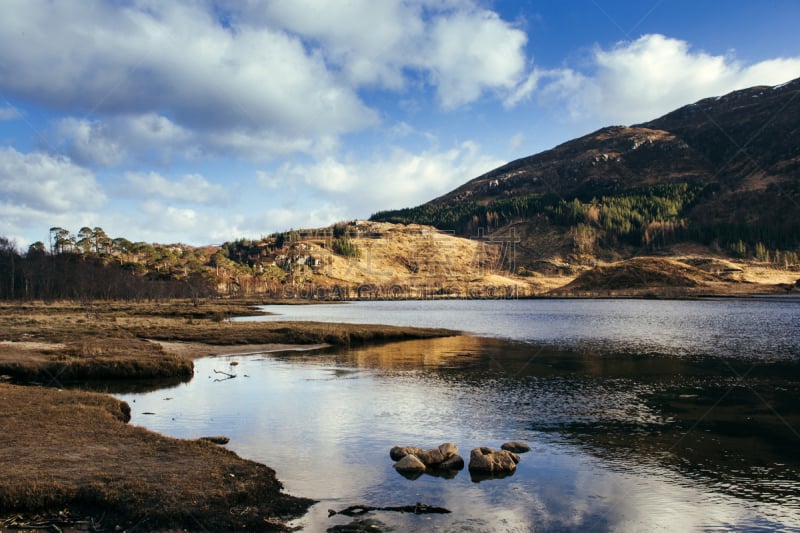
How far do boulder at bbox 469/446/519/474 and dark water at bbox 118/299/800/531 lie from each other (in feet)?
2.06

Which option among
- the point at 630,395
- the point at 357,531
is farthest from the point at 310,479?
the point at 630,395

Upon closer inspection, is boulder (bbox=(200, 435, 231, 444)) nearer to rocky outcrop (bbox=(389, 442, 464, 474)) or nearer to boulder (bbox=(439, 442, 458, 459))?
rocky outcrop (bbox=(389, 442, 464, 474))

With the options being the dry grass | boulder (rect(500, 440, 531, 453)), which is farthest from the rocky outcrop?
the dry grass


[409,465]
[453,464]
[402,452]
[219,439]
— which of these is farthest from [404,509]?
[219,439]

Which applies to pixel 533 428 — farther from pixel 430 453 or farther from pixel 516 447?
pixel 430 453

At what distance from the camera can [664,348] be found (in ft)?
225

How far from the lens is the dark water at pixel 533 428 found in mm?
Result: 19484

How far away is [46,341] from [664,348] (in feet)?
237

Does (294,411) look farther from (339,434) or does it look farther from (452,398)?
(452,398)

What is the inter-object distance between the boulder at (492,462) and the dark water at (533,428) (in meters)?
0.63

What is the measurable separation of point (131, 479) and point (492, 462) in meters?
13.7

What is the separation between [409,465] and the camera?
902 inches

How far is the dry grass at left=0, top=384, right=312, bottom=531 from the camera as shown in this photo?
1659 centimetres

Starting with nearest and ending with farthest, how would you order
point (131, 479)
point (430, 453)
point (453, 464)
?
point (131, 479)
point (453, 464)
point (430, 453)
